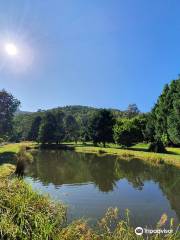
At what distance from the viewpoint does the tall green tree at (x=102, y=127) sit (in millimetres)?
92625

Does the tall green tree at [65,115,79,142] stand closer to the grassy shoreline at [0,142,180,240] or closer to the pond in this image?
the pond

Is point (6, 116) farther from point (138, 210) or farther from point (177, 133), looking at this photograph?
point (138, 210)

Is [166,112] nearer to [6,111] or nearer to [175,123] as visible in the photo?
[175,123]

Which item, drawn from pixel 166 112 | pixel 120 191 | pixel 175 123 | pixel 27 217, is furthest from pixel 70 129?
pixel 27 217

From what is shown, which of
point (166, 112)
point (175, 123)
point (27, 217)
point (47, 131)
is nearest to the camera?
point (27, 217)

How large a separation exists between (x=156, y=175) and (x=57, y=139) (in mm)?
74227

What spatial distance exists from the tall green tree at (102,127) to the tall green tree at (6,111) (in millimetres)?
22605

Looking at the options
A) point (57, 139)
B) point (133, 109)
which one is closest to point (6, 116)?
point (57, 139)

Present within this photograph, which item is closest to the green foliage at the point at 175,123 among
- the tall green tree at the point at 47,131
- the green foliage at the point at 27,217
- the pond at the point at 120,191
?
the pond at the point at 120,191

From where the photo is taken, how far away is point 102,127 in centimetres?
9288

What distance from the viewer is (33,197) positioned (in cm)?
1463

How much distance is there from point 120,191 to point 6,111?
56.5 metres

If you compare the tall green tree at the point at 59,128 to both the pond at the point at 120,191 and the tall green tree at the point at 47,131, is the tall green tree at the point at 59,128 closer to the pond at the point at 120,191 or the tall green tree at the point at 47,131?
the tall green tree at the point at 47,131

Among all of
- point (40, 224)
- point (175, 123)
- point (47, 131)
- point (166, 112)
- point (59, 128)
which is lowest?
point (40, 224)
